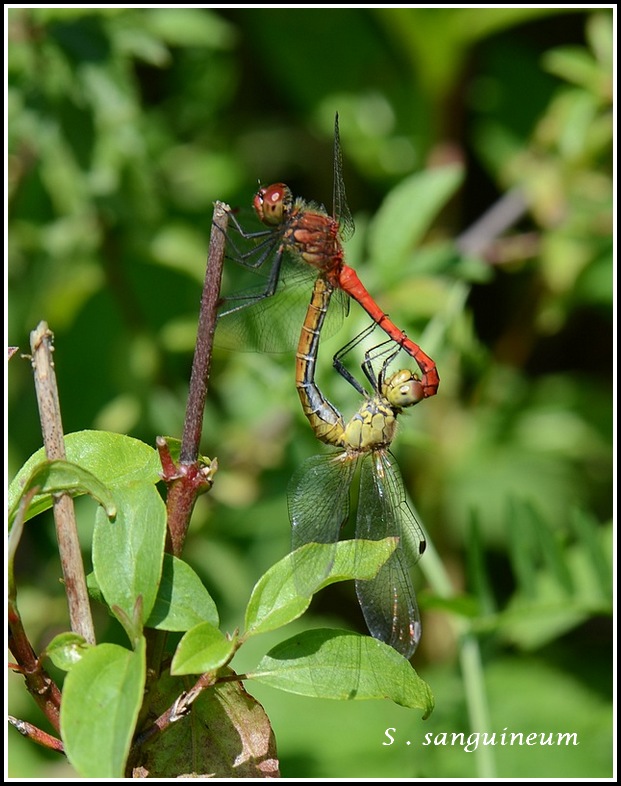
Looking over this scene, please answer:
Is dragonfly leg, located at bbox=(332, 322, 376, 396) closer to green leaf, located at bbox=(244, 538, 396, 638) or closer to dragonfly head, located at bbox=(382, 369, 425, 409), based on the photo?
dragonfly head, located at bbox=(382, 369, 425, 409)

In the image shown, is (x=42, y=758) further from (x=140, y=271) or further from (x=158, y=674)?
(x=158, y=674)

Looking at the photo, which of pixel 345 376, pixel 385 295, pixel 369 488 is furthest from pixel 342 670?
pixel 385 295

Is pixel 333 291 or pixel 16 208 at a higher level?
pixel 16 208

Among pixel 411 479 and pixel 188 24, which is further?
pixel 411 479

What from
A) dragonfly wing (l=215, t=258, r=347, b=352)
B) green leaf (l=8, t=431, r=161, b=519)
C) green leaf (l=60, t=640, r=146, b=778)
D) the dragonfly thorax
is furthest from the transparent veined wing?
green leaf (l=60, t=640, r=146, b=778)

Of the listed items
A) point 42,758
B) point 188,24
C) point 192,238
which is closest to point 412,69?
point 188,24

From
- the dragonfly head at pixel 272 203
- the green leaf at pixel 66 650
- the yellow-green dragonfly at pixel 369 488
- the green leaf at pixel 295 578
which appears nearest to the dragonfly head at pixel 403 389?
the yellow-green dragonfly at pixel 369 488
